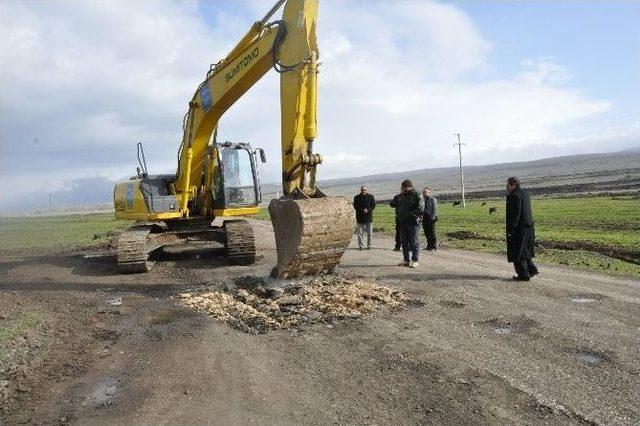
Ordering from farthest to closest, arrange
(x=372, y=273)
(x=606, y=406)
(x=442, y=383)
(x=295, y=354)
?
(x=372, y=273) < (x=295, y=354) < (x=442, y=383) < (x=606, y=406)

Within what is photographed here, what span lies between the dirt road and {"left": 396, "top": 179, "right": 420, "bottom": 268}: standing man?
1.81m

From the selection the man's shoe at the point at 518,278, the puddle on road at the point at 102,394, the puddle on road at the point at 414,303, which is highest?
A: the puddle on road at the point at 102,394

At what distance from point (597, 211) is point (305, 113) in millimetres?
23227

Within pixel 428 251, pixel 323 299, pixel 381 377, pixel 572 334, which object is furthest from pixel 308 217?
pixel 428 251

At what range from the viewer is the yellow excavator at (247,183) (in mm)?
8898

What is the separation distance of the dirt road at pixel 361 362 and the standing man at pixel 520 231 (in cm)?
38

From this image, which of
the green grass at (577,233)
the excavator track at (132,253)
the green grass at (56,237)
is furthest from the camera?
the green grass at (56,237)

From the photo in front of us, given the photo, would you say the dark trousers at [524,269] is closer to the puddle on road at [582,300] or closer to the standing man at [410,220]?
the puddle on road at [582,300]

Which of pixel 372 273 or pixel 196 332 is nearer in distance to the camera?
pixel 196 332

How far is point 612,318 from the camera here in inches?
289

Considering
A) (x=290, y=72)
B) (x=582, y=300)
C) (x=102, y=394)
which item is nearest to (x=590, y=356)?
(x=582, y=300)

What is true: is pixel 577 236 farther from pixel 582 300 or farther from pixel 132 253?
pixel 132 253

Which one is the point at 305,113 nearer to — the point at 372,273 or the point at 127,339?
the point at 372,273

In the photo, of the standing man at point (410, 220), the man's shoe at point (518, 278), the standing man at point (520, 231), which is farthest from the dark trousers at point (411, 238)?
the man's shoe at point (518, 278)
